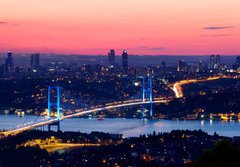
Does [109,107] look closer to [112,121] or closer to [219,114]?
[112,121]

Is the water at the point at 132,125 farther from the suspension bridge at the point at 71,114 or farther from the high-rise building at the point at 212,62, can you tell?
the high-rise building at the point at 212,62

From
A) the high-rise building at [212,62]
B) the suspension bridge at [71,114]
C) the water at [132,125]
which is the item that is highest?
the high-rise building at [212,62]

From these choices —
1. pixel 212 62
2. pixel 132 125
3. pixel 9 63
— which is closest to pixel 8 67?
pixel 9 63

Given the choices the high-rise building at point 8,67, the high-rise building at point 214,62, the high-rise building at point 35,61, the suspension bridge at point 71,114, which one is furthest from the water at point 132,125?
the high-rise building at point 214,62

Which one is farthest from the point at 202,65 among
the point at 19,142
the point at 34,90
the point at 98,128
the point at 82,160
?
the point at 82,160

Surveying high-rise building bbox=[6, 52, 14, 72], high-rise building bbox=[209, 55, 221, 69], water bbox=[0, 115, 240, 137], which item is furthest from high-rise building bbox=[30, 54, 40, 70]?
water bbox=[0, 115, 240, 137]

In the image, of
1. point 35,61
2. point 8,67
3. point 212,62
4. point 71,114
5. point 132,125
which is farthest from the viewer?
point 212,62

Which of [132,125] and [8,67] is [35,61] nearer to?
[8,67]

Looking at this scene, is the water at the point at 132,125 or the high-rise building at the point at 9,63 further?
the high-rise building at the point at 9,63
